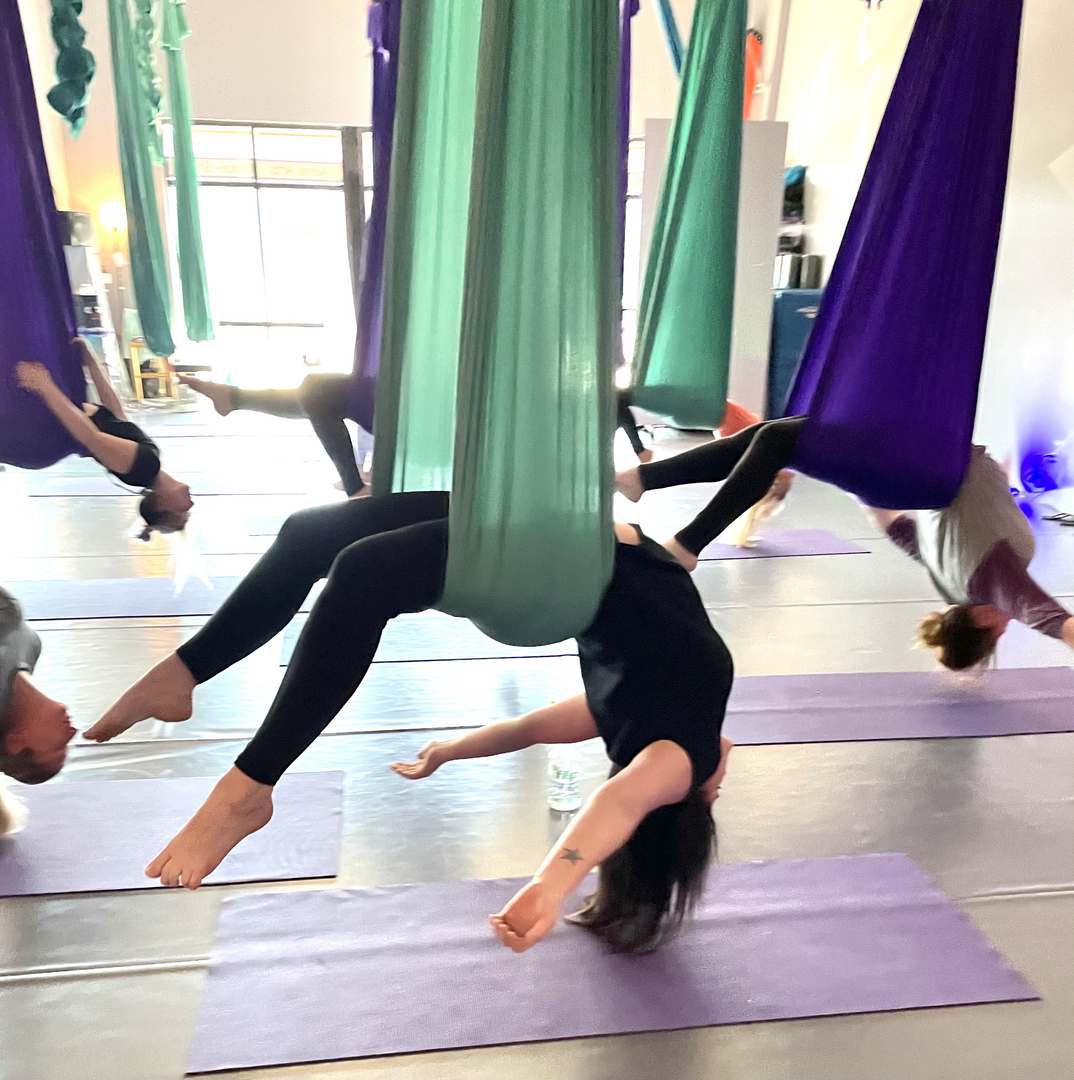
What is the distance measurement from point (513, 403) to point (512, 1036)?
99cm

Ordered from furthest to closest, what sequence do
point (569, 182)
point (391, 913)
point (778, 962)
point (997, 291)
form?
point (997, 291)
point (391, 913)
point (778, 962)
point (569, 182)

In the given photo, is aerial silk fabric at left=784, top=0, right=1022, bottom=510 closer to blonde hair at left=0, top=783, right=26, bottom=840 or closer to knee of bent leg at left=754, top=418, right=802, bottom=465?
knee of bent leg at left=754, top=418, right=802, bottom=465

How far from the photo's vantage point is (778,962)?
1681mm

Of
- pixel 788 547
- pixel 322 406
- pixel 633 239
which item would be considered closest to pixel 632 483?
pixel 322 406

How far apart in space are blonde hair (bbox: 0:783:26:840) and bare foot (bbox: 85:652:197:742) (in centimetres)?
58

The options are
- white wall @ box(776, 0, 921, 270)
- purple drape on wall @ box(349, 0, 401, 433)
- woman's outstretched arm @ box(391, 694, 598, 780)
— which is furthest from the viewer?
white wall @ box(776, 0, 921, 270)

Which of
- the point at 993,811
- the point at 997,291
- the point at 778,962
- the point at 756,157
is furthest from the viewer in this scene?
the point at 756,157

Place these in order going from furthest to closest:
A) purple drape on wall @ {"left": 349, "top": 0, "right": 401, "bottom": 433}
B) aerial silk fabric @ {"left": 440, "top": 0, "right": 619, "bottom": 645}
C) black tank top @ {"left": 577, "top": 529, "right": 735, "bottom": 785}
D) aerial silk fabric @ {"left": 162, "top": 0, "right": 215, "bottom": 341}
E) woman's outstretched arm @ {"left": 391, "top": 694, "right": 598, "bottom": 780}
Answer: aerial silk fabric @ {"left": 162, "top": 0, "right": 215, "bottom": 341} < purple drape on wall @ {"left": 349, "top": 0, "right": 401, "bottom": 433} < woman's outstretched arm @ {"left": 391, "top": 694, "right": 598, "bottom": 780} < black tank top @ {"left": 577, "top": 529, "right": 735, "bottom": 785} < aerial silk fabric @ {"left": 440, "top": 0, "right": 619, "bottom": 645}

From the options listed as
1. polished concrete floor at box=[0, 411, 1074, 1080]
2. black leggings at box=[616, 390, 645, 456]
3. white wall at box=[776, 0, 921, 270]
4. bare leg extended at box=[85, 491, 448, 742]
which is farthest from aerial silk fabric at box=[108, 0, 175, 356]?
white wall at box=[776, 0, 921, 270]

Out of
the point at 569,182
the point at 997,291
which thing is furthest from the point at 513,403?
the point at 997,291

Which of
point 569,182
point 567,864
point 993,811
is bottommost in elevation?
point 993,811

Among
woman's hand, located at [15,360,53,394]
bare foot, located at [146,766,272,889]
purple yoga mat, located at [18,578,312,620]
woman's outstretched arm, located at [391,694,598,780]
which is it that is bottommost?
purple yoga mat, located at [18,578,312,620]

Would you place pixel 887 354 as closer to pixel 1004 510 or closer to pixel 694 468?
pixel 694 468

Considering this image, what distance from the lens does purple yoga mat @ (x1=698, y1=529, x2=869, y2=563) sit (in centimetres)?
407
